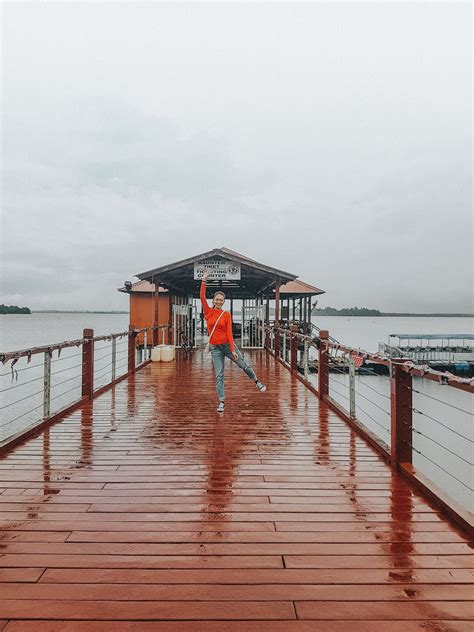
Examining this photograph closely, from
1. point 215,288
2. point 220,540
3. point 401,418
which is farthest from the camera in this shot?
point 215,288

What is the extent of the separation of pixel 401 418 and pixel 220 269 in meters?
9.46

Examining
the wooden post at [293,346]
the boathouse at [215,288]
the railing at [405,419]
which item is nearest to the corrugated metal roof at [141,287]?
the boathouse at [215,288]

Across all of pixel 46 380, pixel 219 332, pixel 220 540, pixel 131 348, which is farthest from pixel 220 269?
pixel 220 540

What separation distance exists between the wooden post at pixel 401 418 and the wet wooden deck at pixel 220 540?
231 millimetres

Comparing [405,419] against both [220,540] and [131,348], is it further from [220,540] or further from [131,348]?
[131,348]

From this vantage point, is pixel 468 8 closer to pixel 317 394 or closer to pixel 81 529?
pixel 317 394

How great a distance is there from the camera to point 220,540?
6.97ft

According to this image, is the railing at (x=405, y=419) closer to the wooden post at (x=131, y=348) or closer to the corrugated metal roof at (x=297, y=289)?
the wooden post at (x=131, y=348)

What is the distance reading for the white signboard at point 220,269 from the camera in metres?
12.1

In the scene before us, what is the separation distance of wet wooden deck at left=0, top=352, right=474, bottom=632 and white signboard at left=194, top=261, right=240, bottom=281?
8376 mm

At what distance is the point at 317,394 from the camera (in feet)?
21.4

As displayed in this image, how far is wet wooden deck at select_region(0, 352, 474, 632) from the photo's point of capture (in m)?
1.57

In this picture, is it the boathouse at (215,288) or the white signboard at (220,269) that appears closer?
the white signboard at (220,269)

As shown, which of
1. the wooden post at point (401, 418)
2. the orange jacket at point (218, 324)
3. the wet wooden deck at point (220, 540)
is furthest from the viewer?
the orange jacket at point (218, 324)
